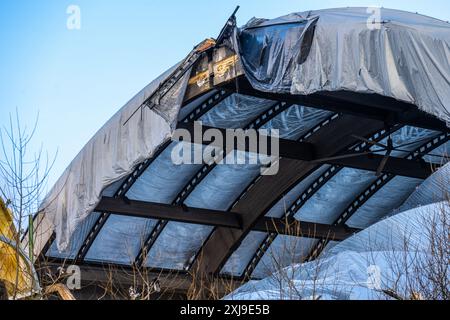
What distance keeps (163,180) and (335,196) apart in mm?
4937

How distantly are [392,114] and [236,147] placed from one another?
368cm

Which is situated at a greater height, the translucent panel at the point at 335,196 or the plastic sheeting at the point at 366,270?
the plastic sheeting at the point at 366,270

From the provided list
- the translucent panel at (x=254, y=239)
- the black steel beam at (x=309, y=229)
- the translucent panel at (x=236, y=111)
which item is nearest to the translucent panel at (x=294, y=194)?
the translucent panel at (x=254, y=239)

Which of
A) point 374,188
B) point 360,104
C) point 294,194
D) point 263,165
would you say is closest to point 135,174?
point 263,165

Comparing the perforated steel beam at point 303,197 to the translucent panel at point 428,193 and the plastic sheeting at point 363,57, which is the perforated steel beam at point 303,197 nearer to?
the translucent panel at point 428,193

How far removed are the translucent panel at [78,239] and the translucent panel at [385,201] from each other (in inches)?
288

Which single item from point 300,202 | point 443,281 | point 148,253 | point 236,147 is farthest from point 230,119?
point 443,281

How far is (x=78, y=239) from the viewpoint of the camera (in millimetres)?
22469

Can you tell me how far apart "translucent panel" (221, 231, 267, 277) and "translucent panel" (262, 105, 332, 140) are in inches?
210

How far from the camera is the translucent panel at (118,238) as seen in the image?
2217 cm

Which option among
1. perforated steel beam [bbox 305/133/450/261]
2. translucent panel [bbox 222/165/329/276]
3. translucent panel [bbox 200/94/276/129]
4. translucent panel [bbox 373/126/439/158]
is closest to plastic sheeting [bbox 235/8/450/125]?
translucent panel [bbox 200/94/276/129]

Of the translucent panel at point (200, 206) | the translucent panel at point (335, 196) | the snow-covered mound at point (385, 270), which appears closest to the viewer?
the snow-covered mound at point (385, 270)

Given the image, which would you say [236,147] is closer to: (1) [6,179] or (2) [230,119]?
(2) [230,119]

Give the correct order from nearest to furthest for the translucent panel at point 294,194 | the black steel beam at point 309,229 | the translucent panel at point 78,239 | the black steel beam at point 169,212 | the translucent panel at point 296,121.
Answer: the translucent panel at point 296,121
the black steel beam at point 169,212
the translucent panel at point 294,194
the translucent panel at point 78,239
the black steel beam at point 309,229
